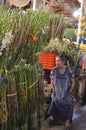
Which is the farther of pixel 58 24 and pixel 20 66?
pixel 58 24

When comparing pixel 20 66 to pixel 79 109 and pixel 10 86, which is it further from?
pixel 79 109

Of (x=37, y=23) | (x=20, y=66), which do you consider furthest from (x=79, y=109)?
(x=20, y=66)

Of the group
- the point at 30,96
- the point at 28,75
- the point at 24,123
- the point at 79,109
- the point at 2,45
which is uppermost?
the point at 2,45

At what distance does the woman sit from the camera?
5.22 meters

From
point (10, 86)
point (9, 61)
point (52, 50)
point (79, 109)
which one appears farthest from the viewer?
point (79, 109)

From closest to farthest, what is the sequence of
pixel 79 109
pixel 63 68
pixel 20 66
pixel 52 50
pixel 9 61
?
pixel 20 66
pixel 9 61
pixel 63 68
pixel 52 50
pixel 79 109

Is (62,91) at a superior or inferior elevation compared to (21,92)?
inferior

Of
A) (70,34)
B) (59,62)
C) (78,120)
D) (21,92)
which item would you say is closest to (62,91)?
(59,62)

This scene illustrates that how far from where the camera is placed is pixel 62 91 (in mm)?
5297

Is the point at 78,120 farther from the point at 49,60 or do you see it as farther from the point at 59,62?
the point at 59,62

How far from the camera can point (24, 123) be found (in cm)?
369

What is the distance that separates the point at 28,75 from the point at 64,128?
205cm

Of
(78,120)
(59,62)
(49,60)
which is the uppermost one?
(59,62)

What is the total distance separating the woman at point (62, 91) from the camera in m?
5.22
